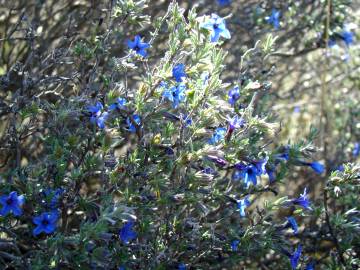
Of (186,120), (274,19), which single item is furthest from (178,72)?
(274,19)

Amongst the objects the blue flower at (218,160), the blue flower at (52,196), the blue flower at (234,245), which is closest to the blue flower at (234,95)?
the blue flower at (218,160)

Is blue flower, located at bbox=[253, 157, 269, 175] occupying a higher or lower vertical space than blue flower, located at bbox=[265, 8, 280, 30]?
lower

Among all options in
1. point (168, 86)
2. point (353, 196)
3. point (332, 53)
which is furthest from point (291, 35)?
point (168, 86)

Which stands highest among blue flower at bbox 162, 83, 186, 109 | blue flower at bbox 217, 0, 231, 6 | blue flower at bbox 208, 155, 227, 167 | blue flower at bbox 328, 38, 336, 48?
blue flower at bbox 217, 0, 231, 6

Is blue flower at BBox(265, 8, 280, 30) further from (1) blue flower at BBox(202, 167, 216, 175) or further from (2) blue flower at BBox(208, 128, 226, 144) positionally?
(1) blue flower at BBox(202, 167, 216, 175)

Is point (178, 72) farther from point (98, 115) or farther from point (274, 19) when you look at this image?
point (274, 19)

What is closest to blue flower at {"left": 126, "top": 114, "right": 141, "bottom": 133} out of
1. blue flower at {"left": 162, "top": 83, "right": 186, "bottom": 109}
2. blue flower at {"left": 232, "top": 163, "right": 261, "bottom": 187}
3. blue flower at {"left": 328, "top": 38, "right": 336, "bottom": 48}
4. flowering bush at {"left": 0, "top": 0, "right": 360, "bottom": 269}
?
flowering bush at {"left": 0, "top": 0, "right": 360, "bottom": 269}

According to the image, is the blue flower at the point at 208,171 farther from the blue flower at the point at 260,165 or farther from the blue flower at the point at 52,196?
the blue flower at the point at 52,196
